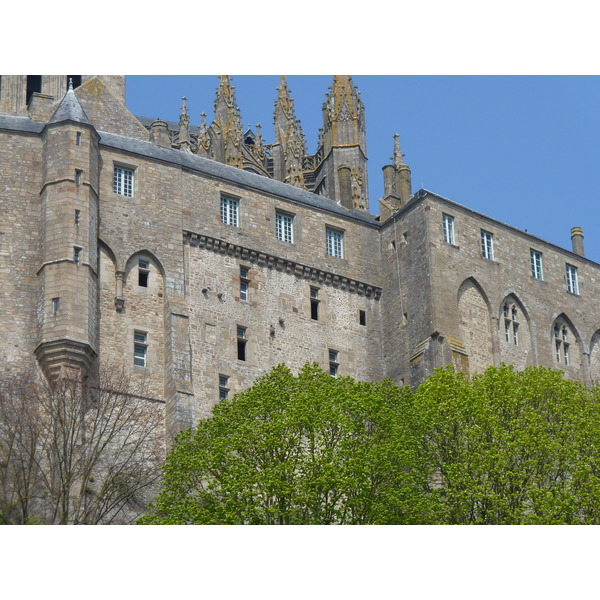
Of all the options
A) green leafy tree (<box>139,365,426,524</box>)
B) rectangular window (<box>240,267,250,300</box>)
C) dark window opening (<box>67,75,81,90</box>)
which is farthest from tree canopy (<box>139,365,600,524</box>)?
dark window opening (<box>67,75,81,90</box>)

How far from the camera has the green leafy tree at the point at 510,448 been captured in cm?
4850

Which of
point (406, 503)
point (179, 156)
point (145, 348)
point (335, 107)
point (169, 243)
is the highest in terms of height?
point (335, 107)

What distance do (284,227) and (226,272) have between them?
452 centimetres

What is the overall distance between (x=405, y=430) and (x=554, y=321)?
21069 millimetres

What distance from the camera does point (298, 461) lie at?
47812 millimetres

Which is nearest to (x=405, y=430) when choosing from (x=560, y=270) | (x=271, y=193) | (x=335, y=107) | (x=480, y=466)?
(x=480, y=466)

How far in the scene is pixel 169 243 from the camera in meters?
61.7

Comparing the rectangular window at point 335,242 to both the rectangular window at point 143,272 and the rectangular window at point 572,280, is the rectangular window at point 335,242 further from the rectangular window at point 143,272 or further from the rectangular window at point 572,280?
the rectangular window at point 572,280

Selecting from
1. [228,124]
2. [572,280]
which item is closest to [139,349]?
[572,280]

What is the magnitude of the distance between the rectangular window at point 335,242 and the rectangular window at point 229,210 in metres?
4.56

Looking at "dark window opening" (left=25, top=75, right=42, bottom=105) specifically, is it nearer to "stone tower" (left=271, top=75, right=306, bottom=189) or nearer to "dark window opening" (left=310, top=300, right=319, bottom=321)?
"stone tower" (left=271, top=75, right=306, bottom=189)

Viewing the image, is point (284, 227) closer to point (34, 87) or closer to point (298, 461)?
point (34, 87)

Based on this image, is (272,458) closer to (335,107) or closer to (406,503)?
(406,503)

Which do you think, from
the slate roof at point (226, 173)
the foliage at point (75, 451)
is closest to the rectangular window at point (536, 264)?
the slate roof at point (226, 173)
